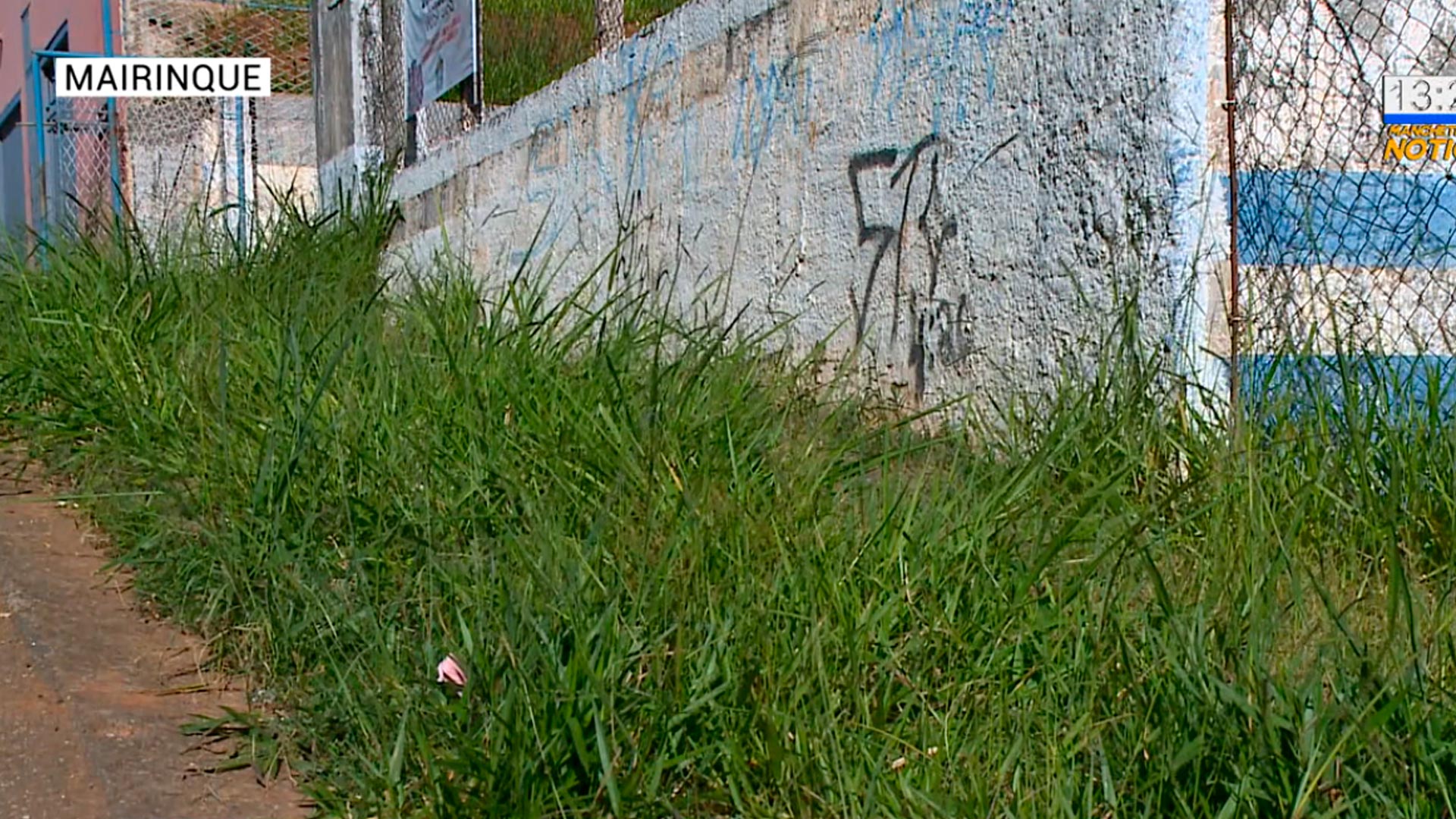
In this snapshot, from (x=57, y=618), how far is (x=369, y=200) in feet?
14.2

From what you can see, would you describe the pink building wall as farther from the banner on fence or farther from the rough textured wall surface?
the rough textured wall surface

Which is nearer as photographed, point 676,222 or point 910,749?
point 910,749

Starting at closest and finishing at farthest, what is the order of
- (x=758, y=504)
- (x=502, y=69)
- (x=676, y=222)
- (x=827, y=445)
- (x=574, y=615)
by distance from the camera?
(x=574, y=615) → (x=758, y=504) → (x=827, y=445) → (x=676, y=222) → (x=502, y=69)

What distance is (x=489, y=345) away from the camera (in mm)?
4430

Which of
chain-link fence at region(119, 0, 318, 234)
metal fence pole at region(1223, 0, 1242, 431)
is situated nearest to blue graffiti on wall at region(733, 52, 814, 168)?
metal fence pole at region(1223, 0, 1242, 431)

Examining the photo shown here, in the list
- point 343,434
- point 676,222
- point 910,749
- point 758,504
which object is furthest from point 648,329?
point 910,749

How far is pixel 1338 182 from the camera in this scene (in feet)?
12.6

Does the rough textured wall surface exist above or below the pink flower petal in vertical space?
above

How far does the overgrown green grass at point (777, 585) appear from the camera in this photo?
2.47m

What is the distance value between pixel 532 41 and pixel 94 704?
185 inches

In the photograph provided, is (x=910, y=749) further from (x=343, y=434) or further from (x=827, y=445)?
(x=343, y=434)

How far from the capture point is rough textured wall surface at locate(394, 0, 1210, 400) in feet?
12.6

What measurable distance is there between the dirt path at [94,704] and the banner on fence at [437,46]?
373 centimetres

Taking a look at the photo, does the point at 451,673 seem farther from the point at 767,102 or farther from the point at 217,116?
the point at 217,116
